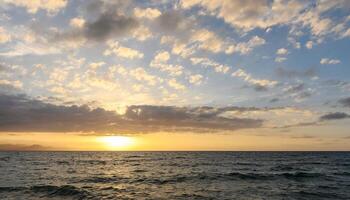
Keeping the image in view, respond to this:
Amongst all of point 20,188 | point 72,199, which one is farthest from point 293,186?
point 20,188

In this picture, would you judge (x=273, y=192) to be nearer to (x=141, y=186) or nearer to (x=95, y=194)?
(x=141, y=186)

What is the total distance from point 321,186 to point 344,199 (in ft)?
28.5

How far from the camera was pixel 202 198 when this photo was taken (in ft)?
91.1

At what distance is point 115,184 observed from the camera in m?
38.2

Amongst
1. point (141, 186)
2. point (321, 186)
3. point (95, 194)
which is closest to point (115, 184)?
point (141, 186)

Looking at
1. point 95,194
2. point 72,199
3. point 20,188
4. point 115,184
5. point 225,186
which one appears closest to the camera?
point 72,199

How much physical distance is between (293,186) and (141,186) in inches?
661

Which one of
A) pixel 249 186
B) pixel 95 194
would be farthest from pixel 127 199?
pixel 249 186

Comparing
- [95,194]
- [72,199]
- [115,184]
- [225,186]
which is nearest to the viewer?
[72,199]

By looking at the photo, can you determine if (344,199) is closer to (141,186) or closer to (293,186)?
(293,186)

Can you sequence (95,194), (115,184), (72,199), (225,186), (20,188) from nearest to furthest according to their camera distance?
(72,199) → (95,194) → (20,188) → (225,186) → (115,184)

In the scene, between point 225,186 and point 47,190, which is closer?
point 47,190

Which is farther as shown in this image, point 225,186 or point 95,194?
point 225,186

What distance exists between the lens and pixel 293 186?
35.9 metres
